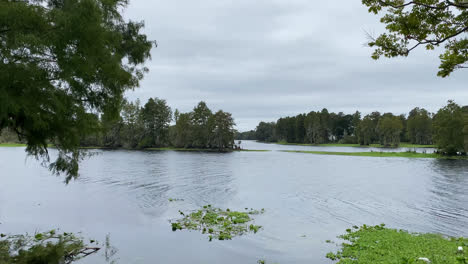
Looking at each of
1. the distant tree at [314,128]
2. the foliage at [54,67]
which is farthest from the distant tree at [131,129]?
the foliage at [54,67]

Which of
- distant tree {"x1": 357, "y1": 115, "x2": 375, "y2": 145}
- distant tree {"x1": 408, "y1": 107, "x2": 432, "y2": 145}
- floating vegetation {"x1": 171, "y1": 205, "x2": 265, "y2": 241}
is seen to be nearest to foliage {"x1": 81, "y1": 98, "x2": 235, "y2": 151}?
distant tree {"x1": 357, "y1": 115, "x2": 375, "y2": 145}

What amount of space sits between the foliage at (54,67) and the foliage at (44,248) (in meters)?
4.29

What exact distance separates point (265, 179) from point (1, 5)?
34.2 metres

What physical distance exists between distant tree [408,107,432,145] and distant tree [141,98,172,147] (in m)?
119

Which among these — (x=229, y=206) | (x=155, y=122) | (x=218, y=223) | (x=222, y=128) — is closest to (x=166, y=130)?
(x=155, y=122)

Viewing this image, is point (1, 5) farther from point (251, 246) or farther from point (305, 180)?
point (305, 180)

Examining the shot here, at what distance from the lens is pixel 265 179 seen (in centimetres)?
4019

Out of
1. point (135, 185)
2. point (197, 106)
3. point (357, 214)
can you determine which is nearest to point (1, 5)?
point (357, 214)

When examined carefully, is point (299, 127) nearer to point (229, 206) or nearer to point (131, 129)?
point (131, 129)

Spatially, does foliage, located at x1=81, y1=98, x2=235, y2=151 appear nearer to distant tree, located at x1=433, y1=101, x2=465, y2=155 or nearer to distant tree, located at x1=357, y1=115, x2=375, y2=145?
distant tree, located at x1=433, y1=101, x2=465, y2=155

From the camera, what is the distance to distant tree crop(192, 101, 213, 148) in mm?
125000

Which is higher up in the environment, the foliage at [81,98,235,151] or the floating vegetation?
the foliage at [81,98,235,151]

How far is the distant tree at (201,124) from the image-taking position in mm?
125000

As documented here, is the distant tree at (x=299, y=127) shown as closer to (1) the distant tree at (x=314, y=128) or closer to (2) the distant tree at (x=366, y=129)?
(1) the distant tree at (x=314, y=128)
